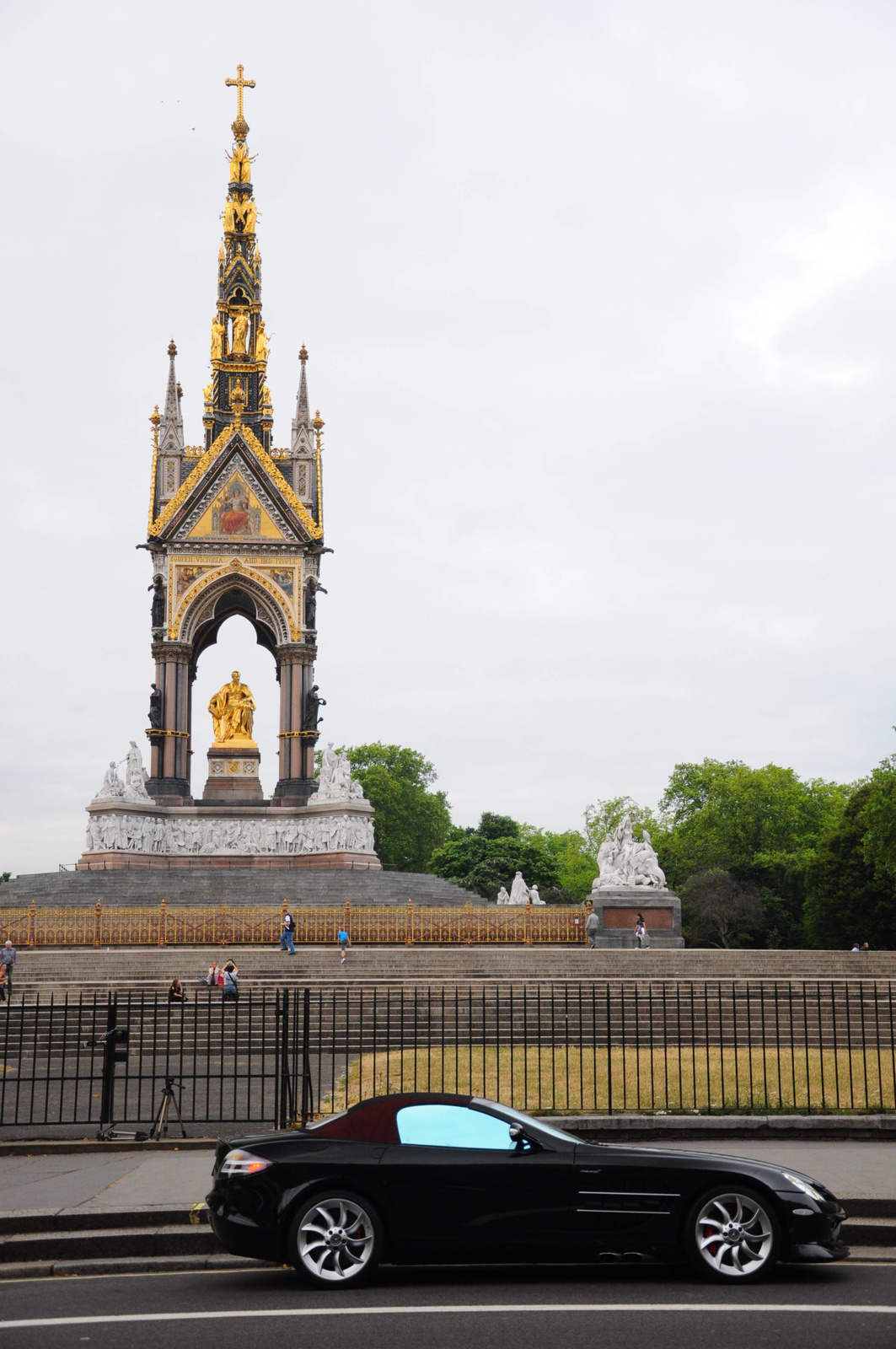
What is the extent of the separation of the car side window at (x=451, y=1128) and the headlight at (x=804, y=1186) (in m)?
1.75

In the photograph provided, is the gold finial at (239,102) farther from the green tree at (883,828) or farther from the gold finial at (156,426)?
the green tree at (883,828)

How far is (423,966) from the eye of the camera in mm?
27922

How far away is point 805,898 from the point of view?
64188 mm

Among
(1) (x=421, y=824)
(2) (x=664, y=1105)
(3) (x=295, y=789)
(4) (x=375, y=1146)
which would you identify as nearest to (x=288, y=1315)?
(4) (x=375, y=1146)

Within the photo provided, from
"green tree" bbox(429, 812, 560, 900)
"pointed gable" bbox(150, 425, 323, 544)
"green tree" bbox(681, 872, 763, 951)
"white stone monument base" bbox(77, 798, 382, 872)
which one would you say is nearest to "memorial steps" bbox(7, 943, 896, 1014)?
"white stone monument base" bbox(77, 798, 382, 872)

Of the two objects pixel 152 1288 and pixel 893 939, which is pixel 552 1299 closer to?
pixel 152 1288

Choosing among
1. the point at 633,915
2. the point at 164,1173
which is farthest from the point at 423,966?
the point at 164,1173

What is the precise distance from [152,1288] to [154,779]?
135 ft

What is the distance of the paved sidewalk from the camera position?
10656 mm

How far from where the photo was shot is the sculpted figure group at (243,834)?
46500mm

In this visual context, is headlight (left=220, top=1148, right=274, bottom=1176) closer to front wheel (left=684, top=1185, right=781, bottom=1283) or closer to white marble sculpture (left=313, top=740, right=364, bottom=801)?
front wheel (left=684, top=1185, right=781, bottom=1283)

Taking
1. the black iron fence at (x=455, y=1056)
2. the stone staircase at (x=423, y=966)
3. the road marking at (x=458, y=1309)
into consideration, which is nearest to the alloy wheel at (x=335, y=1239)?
the road marking at (x=458, y=1309)

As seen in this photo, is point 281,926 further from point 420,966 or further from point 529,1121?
point 529,1121

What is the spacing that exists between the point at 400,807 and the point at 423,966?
2456 inches
